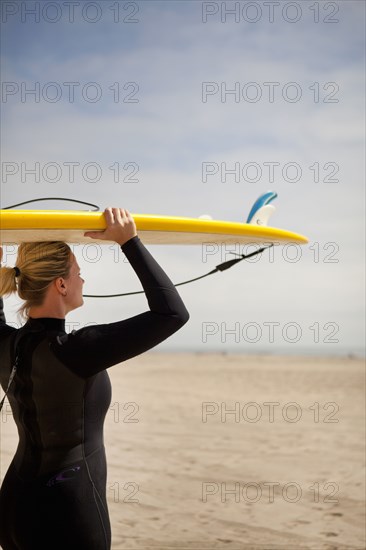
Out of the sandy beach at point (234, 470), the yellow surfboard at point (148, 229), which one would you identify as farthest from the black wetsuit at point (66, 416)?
the sandy beach at point (234, 470)

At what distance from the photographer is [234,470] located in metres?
7.55

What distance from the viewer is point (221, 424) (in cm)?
1087

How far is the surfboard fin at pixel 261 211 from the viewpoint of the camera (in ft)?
8.21

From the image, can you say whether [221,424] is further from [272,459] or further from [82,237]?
[82,237]

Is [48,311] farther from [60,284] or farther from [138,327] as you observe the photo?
[138,327]

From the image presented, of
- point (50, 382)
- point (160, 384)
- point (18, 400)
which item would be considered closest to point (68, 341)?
point (50, 382)

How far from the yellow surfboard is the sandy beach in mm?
3240

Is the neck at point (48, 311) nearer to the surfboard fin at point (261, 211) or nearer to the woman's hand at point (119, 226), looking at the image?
the woman's hand at point (119, 226)

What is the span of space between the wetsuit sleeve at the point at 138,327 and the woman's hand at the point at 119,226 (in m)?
0.02

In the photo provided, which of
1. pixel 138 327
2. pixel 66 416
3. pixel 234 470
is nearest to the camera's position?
pixel 138 327

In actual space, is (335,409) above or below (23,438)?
below

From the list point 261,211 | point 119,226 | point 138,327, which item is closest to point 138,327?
point 138,327

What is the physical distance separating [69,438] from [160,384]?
1564cm

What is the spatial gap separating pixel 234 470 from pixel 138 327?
6109 millimetres
